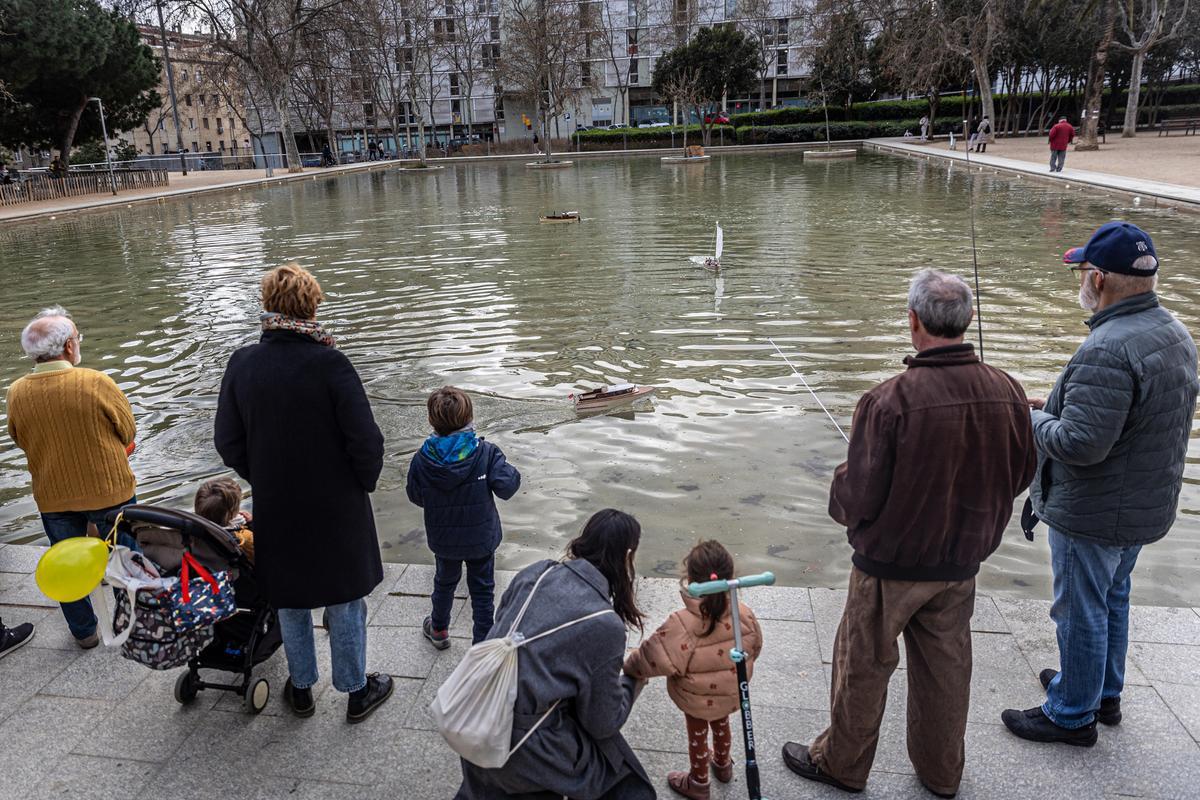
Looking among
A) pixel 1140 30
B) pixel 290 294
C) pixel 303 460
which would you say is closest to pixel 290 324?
pixel 290 294

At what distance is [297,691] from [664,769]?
1.50 m

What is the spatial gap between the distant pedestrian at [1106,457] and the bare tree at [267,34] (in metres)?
48.2

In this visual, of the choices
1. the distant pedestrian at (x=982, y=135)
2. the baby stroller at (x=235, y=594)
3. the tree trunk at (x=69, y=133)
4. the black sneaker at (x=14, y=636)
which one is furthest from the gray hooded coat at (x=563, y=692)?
the tree trunk at (x=69, y=133)

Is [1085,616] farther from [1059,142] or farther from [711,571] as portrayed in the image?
[1059,142]

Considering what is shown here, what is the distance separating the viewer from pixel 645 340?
33.5 ft

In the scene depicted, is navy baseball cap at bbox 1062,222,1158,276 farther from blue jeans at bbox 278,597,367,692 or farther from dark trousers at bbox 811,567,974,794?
blue jeans at bbox 278,597,367,692

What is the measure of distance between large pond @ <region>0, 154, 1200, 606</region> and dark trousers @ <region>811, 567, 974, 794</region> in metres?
0.53

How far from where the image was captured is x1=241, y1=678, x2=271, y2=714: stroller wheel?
3414 mm

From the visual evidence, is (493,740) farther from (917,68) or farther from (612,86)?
(612,86)

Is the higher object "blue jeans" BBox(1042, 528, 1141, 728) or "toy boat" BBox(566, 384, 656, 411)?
"blue jeans" BBox(1042, 528, 1141, 728)

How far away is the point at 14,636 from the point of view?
397cm

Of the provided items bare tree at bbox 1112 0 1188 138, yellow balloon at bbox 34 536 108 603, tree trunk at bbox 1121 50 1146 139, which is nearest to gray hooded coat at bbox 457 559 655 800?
yellow balloon at bbox 34 536 108 603

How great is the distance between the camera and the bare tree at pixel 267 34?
4422 cm

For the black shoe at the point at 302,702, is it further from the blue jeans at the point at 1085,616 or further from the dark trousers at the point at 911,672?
the blue jeans at the point at 1085,616
